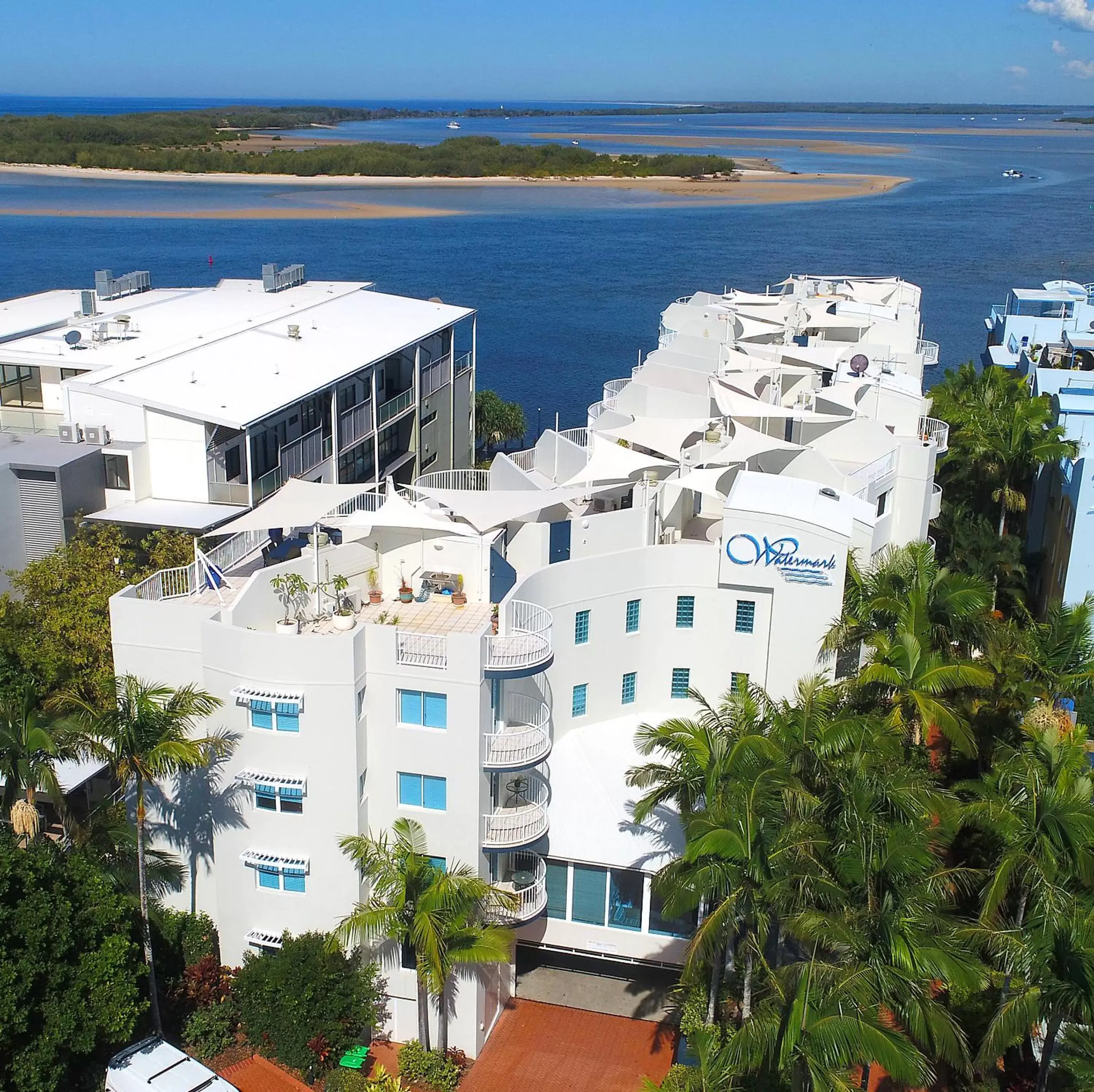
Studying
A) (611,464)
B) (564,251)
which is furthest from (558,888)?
(564,251)

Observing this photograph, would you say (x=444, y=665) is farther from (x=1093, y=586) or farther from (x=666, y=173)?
(x=666, y=173)

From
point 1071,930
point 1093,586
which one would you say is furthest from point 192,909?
point 1093,586

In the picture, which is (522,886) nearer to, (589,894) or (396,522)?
(589,894)

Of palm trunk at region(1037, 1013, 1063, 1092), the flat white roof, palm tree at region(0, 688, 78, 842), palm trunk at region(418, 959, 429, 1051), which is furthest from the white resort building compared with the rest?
the flat white roof

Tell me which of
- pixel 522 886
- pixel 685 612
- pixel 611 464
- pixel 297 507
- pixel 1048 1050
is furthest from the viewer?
pixel 611 464

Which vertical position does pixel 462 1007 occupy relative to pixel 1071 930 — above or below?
below

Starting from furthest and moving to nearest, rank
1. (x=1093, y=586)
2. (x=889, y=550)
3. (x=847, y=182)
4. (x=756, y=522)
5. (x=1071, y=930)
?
(x=847, y=182), (x=1093, y=586), (x=889, y=550), (x=756, y=522), (x=1071, y=930)

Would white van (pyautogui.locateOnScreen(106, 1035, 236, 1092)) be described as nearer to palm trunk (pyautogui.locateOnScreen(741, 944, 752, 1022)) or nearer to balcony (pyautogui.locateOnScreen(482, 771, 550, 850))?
balcony (pyautogui.locateOnScreen(482, 771, 550, 850))
